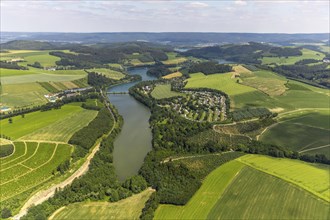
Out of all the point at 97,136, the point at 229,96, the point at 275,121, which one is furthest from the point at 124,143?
the point at 229,96

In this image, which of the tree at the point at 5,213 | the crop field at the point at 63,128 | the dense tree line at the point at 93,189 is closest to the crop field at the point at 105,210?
the dense tree line at the point at 93,189

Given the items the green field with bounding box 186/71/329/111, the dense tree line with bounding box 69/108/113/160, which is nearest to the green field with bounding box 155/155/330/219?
the dense tree line with bounding box 69/108/113/160

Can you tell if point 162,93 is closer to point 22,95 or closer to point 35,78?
point 22,95

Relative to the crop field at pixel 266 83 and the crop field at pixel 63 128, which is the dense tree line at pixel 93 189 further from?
the crop field at pixel 266 83

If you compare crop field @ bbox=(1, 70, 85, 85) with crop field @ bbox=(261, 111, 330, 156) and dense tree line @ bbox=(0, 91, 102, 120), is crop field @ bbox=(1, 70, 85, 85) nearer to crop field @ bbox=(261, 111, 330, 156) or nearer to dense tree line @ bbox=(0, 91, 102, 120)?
dense tree line @ bbox=(0, 91, 102, 120)

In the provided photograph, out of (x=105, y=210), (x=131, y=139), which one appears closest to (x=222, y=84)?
(x=131, y=139)

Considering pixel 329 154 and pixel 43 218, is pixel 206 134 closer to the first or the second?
pixel 329 154
